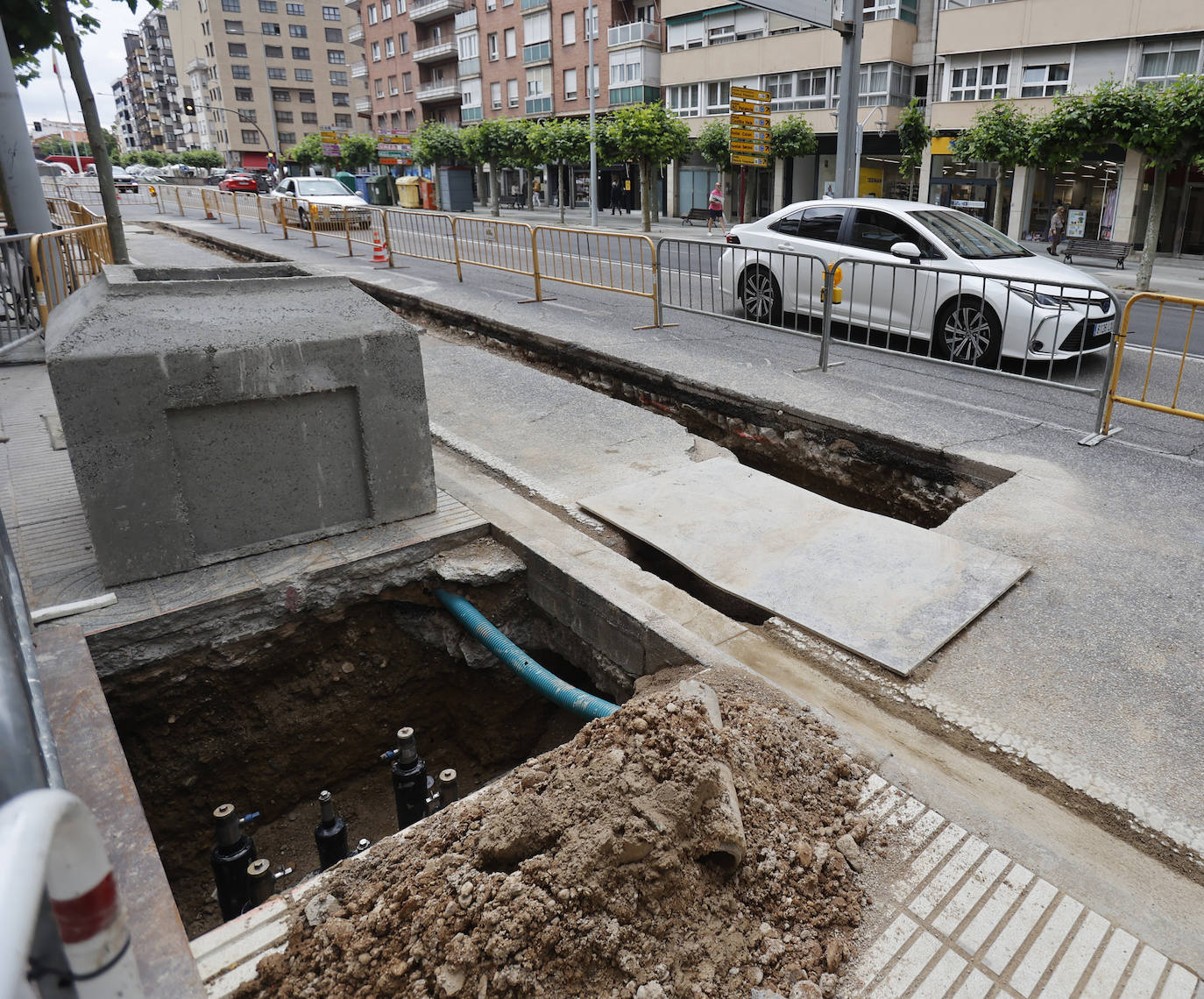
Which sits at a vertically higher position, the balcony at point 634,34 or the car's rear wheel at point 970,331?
the balcony at point 634,34

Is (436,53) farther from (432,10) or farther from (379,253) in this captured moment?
(379,253)

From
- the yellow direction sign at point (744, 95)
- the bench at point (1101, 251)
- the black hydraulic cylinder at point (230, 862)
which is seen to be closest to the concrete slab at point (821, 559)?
the black hydraulic cylinder at point (230, 862)

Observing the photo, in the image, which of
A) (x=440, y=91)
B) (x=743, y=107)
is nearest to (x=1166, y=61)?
(x=743, y=107)

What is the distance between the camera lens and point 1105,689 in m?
3.38

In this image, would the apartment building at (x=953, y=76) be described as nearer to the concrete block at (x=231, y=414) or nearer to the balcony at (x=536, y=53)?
Answer: the balcony at (x=536, y=53)

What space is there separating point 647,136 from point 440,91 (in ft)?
115

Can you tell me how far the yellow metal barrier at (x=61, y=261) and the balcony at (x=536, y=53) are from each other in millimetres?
41591

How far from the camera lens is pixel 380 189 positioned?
45000 mm

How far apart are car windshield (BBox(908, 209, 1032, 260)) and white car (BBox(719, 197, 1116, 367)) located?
0.02m

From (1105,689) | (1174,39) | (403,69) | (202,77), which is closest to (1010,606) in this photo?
(1105,689)

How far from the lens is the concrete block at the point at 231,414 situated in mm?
3715

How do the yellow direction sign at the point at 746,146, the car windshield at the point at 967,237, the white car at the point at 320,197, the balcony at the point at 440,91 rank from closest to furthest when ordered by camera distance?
1. the car windshield at the point at 967,237
2. the white car at the point at 320,197
3. the yellow direction sign at the point at 746,146
4. the balcony at the point at 440,91

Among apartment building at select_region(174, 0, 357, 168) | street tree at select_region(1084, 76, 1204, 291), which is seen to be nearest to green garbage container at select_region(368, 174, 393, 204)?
street tree at select_region(1084, 76, 1204, 291)

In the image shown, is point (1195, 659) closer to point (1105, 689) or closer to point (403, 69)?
point (1105, 689)
